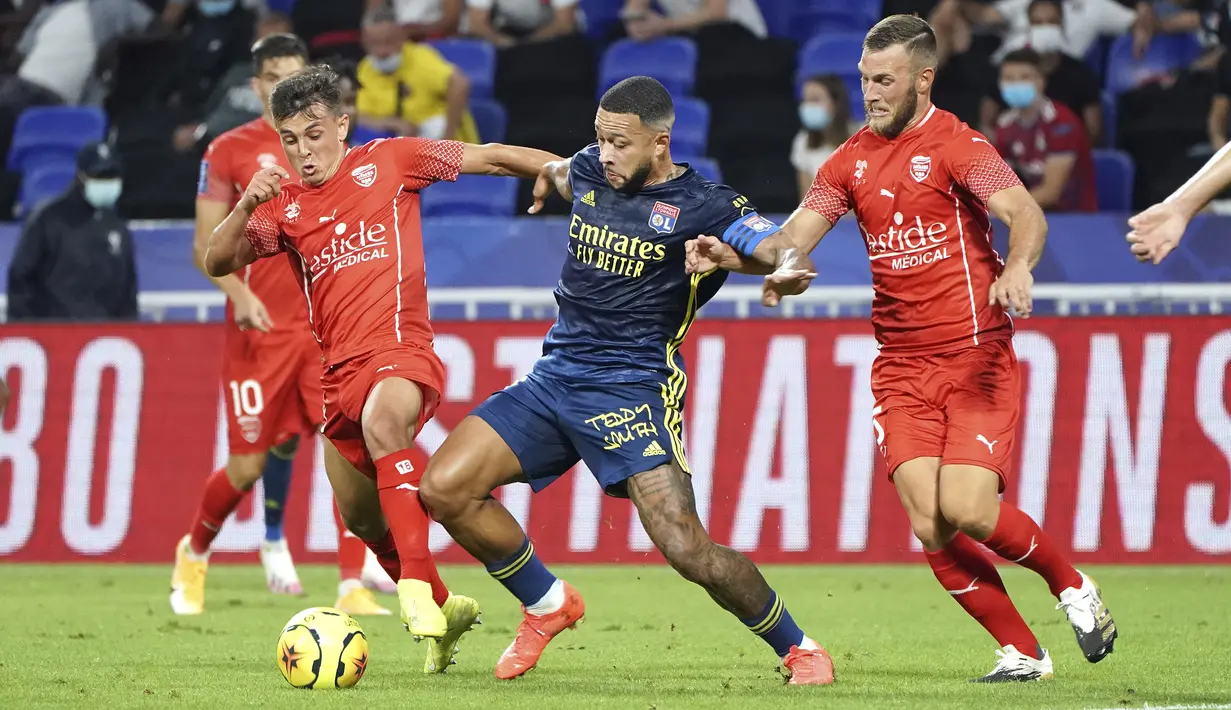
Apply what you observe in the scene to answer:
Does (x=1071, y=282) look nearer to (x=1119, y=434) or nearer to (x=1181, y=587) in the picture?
(x=1119, y=434)

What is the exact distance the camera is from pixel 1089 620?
6805mm

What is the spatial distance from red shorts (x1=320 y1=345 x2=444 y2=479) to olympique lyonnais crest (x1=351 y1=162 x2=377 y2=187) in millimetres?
726

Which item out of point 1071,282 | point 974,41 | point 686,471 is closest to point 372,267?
point 686,471

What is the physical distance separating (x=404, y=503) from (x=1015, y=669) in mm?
2398

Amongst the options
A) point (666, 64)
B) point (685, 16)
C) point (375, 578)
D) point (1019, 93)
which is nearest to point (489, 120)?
point (666, 64)

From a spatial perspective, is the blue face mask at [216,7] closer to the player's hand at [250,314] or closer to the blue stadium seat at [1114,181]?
the blue stadium seat at [1114,181]

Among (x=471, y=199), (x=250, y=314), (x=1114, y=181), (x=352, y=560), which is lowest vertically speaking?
(x=352, y=560)

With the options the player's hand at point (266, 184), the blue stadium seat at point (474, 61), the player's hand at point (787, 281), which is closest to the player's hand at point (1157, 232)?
the player's hand at point (787, 281)

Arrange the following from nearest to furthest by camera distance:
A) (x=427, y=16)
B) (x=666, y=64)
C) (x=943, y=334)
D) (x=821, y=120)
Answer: (x=943, y=334) → (x=821, y=120) → (x=666, y=64) → (x=427, y=16)

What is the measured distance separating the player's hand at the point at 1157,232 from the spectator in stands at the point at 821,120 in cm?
890

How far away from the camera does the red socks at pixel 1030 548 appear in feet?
22.6

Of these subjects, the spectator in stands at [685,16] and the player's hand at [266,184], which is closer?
the player's hand at [266,184]

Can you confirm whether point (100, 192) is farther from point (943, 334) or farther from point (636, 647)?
point (943, 334)

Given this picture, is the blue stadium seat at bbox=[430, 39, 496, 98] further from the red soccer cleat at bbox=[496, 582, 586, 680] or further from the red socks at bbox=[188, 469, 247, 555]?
the red soccer cleat at bbox=[496, 582, 586, 680]
